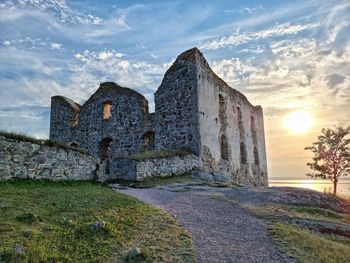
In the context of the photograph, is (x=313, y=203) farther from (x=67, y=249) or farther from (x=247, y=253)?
(x=67, y=249)

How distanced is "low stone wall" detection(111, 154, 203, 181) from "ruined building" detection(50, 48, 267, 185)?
26 cm

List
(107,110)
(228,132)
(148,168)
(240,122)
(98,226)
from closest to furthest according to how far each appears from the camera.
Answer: (98,226), (148,168), (228,132), (107,110), (240,122)

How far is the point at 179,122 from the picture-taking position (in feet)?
55.4

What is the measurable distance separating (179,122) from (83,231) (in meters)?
12.2

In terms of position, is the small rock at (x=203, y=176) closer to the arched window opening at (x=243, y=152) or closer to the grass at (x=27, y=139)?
the grass at (x=27, y=139)

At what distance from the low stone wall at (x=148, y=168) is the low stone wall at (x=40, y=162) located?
5.04ft

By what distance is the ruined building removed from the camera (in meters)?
16.7

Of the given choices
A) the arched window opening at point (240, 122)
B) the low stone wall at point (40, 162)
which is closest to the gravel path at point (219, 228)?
the low stone wall at point (40, 162)

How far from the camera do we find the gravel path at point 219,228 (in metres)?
4.85

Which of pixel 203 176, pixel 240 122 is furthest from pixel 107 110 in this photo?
pixel 203 176

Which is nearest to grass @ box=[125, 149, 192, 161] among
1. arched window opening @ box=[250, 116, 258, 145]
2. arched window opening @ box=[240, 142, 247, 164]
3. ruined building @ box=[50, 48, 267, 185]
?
ruined building @ box=[50, 48, 267, 185]

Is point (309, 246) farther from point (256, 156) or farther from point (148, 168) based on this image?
point (256, 156)

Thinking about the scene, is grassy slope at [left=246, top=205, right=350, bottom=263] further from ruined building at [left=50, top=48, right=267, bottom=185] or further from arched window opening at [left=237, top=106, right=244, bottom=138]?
arched window opening at [left=237, top=106, right=244, bottom=138]

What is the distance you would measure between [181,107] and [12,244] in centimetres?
1326
